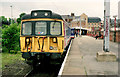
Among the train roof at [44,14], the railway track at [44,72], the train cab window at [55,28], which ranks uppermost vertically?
the train roof at [44,14]

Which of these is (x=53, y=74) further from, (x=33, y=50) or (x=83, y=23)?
(x=83, y=23)

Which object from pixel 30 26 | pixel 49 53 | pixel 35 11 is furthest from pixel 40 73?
→ pixel 35 11

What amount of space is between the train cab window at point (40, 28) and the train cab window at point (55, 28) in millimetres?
347

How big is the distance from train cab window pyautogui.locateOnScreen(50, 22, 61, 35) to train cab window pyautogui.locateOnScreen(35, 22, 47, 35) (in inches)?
13.7

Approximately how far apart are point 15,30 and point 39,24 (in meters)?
9.99

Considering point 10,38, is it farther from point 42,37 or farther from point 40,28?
point 42,37

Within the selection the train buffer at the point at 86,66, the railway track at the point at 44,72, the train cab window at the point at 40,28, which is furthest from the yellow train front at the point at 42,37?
the train buffer at the point at 86,66

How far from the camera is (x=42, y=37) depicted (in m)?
9.47

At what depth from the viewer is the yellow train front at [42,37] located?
944 cm

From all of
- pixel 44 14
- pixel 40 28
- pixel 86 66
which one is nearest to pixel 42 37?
pixel 40 28

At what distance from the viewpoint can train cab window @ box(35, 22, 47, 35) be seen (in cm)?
962

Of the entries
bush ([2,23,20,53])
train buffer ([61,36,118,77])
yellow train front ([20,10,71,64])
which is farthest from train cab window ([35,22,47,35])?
bush ([2,23,20,53])

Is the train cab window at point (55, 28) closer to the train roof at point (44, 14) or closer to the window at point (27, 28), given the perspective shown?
the train roof at point (44, 14)

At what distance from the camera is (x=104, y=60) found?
36.8 feet
